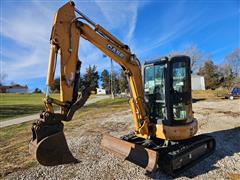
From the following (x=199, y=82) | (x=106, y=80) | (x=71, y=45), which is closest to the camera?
(x=71, y=45)

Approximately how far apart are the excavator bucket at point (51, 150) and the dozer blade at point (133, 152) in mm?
1672

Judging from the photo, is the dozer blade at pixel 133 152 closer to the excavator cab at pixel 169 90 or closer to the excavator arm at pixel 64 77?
the excavator arm at pixel 64 77

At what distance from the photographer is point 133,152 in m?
5.17

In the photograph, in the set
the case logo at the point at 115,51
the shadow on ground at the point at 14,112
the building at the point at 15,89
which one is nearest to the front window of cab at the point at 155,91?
the case logo at the point at 115,51

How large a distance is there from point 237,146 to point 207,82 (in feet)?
157

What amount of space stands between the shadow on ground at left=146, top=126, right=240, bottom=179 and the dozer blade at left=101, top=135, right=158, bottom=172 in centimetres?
43

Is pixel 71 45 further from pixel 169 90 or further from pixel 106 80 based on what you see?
pixel 106 80

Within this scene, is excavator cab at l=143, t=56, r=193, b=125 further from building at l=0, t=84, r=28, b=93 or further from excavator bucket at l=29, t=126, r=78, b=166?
building at l=0, t=84, r=28, b=93

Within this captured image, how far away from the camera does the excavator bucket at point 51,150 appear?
3.66m

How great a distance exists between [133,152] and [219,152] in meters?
2.94

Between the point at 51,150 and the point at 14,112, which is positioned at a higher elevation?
the point at 51,150

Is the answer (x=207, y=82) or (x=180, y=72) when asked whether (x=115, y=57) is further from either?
(x=207, y=82)

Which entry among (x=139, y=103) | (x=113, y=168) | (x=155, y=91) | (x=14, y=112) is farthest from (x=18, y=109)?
(x=155, y=91)

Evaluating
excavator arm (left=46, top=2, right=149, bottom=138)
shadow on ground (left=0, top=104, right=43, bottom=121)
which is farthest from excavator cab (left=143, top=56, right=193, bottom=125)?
shadow on ground (left=0, top=104, right=43, bottom=121)
